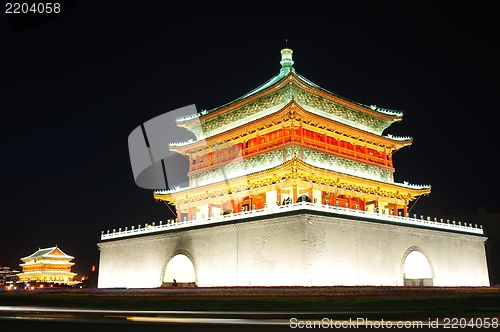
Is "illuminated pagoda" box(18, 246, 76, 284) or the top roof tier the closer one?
the top roof tier

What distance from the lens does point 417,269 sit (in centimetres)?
3231

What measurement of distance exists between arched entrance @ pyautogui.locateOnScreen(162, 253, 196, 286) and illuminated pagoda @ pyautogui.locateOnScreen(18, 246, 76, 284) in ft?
128

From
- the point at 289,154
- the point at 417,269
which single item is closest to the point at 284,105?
the point at 289,154

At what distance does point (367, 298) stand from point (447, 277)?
16304mm

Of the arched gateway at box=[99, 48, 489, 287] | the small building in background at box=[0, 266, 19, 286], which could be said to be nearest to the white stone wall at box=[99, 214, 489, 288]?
the arched gateway at box=[99, 48, 489, 287]

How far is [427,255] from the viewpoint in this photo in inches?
1223

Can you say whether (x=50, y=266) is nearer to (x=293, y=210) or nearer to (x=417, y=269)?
(x=293, y=210)

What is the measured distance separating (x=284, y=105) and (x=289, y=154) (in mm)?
3716

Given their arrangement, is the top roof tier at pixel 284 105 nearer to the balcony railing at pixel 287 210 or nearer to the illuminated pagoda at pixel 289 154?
the illuminated pagoda at pixel 289 154

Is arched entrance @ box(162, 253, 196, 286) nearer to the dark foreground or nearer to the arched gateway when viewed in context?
the arched gateway

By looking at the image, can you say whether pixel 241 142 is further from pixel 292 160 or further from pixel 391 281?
pixel 391 281

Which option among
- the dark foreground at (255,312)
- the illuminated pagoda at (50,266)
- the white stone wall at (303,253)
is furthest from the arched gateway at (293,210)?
the illuminated pagoda at (50,266)

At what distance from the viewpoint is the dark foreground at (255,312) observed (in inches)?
479

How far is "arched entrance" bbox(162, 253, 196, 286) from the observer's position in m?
32.6
